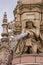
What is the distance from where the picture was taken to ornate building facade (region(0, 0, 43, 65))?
1859cm

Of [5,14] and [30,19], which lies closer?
[30,19]

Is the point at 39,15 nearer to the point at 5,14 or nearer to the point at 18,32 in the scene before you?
the point at 18,32

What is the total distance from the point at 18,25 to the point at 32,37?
117 cm

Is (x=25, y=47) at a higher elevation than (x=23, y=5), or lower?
lower

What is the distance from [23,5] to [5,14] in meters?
13.5

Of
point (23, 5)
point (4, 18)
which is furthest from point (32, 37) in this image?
point (4, 18)

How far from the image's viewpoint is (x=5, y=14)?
1310 inches

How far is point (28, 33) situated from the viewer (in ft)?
62.1

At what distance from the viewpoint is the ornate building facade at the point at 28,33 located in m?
18.6

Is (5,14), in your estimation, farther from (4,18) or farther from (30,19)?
(30,19)

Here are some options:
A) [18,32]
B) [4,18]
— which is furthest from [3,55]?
[4,18]

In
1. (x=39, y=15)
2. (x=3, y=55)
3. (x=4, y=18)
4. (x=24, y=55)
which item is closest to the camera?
(x=24, y=55)

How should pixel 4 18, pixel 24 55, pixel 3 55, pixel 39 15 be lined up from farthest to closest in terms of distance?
pixel 4 18 → pixel 3 55 → pixel 39 15 → pixel 24 55

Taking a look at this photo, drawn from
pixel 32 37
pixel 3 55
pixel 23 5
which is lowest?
pixel 3 55
